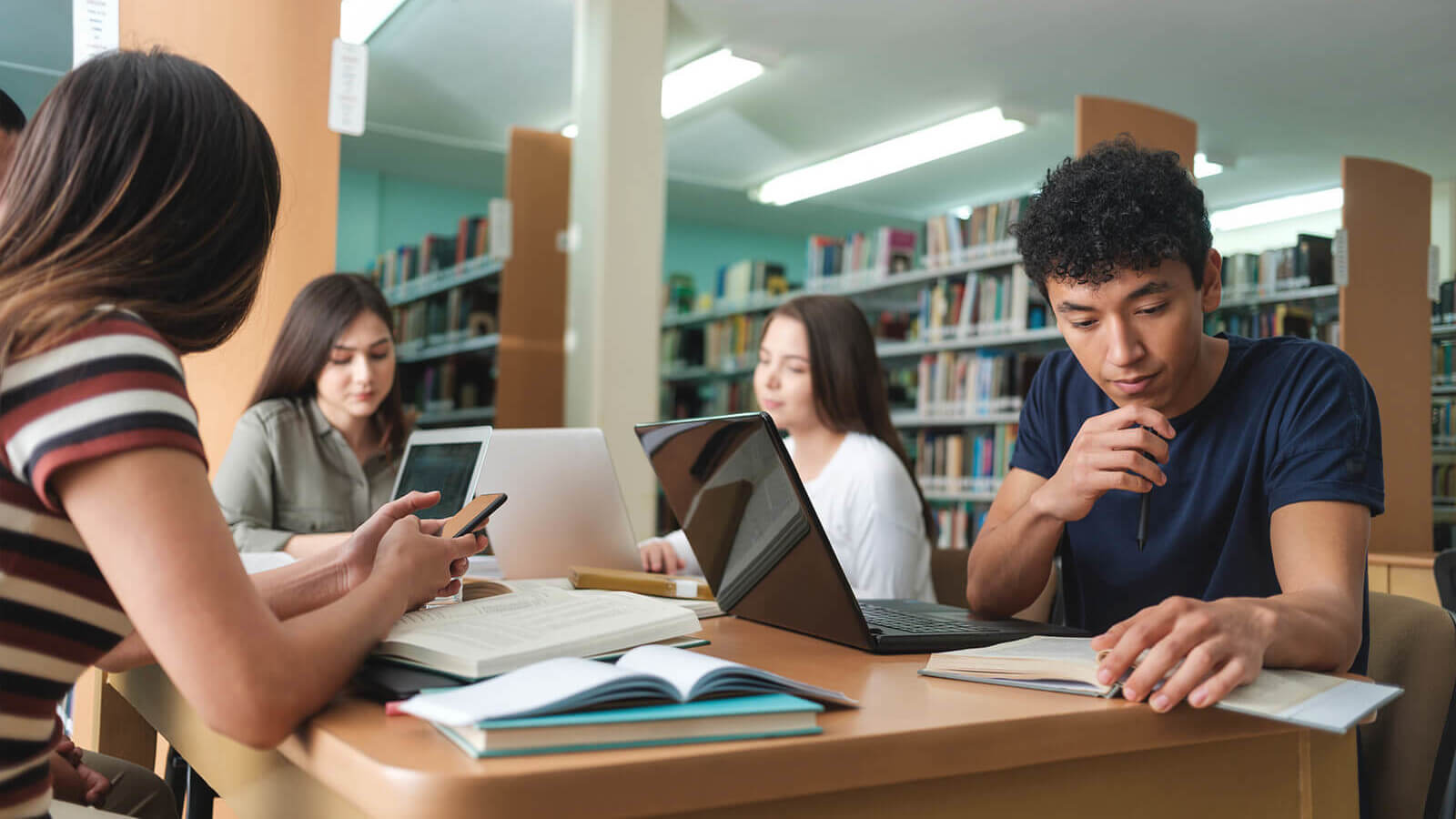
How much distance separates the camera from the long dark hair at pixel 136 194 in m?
0.76

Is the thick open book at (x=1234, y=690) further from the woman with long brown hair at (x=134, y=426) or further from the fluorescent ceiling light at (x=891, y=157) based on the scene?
the fluorescent ceiling light at (x=891, y=157)

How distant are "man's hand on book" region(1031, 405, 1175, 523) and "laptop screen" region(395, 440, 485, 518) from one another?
2.23 ft

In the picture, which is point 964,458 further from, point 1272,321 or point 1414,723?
point 1414,723

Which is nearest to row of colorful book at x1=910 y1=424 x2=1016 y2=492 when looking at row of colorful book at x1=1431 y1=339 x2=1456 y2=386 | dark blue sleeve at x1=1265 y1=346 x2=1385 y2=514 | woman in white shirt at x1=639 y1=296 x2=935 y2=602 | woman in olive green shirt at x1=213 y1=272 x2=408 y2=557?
row of colorful book at x1=1431 y1=339 x2=1456 y2=386

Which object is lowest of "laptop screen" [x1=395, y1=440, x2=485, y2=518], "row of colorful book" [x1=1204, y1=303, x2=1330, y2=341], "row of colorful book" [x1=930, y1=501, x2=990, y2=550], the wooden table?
"row of colorful book" [x1=930, y1=501, x2=990, y2=550]

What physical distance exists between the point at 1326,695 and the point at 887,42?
469 cm

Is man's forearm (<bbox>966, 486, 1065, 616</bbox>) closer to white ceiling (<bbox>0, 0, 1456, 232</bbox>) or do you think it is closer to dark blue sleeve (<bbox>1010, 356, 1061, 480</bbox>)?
dark blue sleeve (<bbox>1010, 356, 1061, 480</bbox>)

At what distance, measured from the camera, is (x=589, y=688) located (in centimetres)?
61

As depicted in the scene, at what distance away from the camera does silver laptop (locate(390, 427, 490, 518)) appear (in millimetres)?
1247

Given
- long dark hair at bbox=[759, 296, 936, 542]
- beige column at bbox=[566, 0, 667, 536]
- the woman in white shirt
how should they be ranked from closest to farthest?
the woman in white shirt → long dark hair at bbox=[759, 296, 936, 542] → beige column at bbox=[566, 0, 667, 536]

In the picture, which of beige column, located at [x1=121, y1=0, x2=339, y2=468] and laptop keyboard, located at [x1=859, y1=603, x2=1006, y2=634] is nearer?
laptop keyboard, located at [x1=859, y1=603, x2=1006, y2=634]

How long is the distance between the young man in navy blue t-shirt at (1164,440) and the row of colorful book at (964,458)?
3.47 metres

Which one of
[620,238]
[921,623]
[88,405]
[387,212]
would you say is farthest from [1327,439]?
[387,212]

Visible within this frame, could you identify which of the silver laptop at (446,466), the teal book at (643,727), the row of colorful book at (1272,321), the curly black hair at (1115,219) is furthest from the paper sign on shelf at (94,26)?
the row of colorful book at (1272,321)
